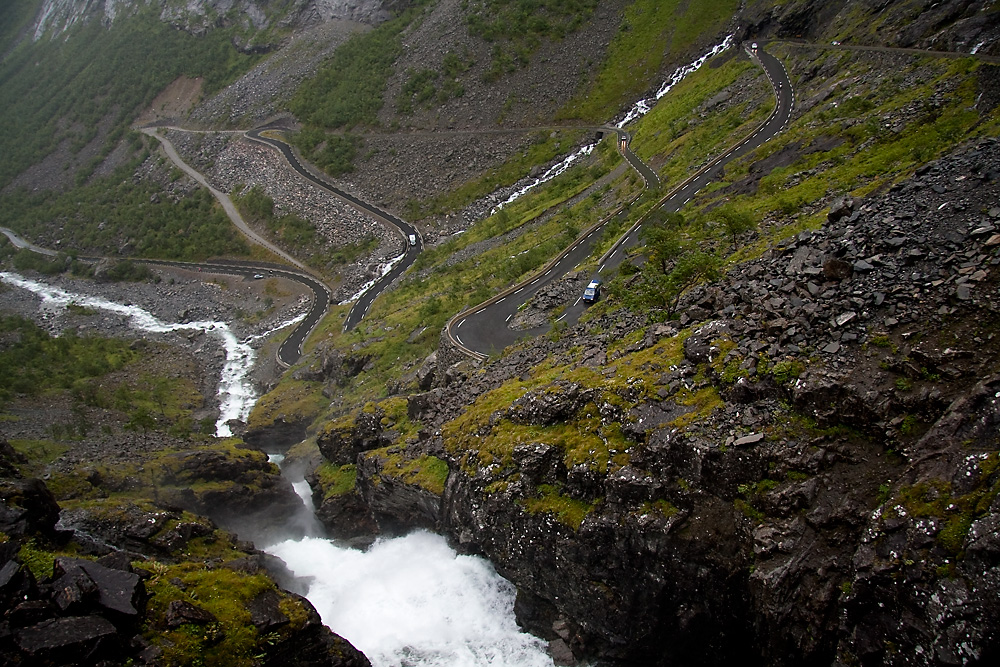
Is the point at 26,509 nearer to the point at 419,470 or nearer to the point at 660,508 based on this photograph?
the point at 419,470

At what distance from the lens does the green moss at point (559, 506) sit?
80.6 feet

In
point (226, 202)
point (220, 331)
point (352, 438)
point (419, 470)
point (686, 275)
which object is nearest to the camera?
point (419, 470)

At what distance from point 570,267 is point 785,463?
3486cm

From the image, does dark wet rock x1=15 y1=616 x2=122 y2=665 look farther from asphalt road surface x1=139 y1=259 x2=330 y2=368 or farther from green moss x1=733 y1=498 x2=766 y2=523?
asphalt road surface x1=139 y1=259 x2=330 y2=368

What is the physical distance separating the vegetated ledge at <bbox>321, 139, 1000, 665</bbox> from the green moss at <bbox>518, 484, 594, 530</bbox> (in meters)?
0.09

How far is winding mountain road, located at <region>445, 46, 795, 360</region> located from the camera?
1718 inches

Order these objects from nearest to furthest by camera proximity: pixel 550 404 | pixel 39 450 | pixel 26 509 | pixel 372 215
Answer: pixel 26 509 → pixel 550 404 → pixel 39 450 → pixel 372 215

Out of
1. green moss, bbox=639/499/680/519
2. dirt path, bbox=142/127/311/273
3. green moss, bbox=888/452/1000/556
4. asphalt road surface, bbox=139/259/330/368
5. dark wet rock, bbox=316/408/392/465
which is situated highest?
dirt path, bbox=142/127/311/273

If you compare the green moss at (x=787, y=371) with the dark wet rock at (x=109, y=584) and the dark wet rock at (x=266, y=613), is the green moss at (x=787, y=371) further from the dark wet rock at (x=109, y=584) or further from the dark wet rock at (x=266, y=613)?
the dark wet rock at (x=109, y=584)

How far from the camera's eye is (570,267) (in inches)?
2116

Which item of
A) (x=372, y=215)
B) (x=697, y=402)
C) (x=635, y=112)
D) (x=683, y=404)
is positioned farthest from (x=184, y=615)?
(x=635, y=112)

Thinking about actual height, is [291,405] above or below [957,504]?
above

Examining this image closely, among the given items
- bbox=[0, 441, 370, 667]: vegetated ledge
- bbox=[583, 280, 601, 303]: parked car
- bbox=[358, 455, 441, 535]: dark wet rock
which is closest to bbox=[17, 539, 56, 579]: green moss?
bbox=[0, 441, 370, 667]: vegetated ledge

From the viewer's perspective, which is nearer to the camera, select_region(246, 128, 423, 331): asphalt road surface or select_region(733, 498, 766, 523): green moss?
select_region(733, 498, 766, 523): green moss
